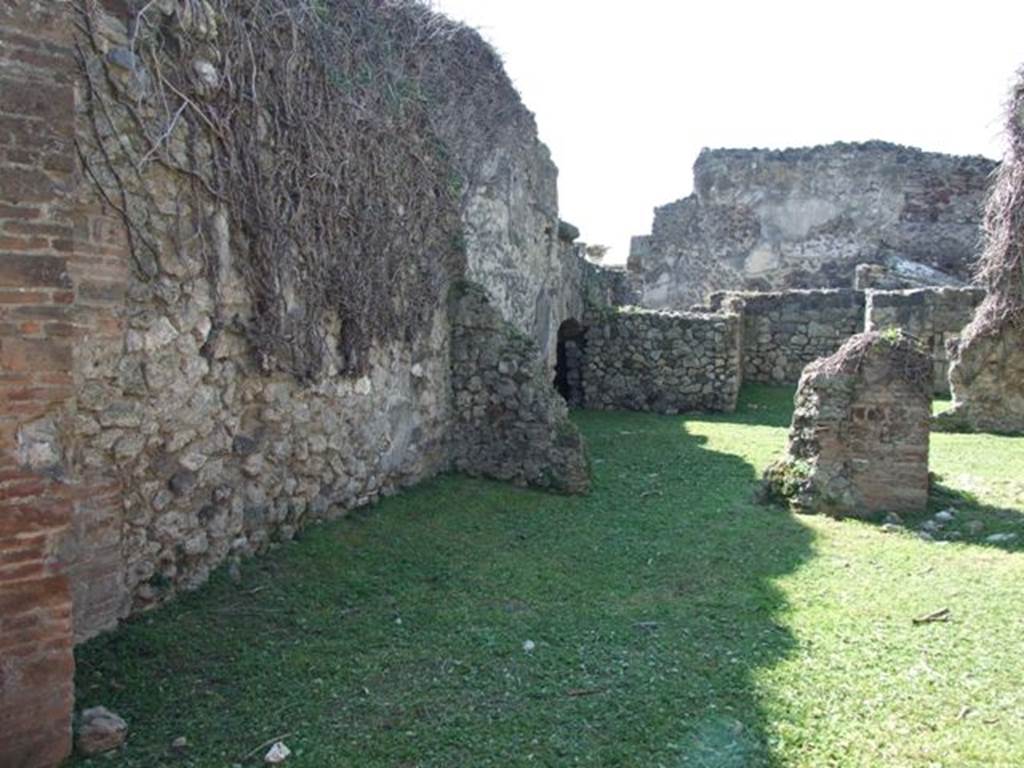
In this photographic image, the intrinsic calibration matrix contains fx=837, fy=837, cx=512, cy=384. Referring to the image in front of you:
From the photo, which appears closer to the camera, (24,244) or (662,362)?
(24,244)

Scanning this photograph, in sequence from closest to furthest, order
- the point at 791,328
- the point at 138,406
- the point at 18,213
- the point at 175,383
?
1. the point at 18,213
2. the point at 138,406
3. the point at 175,383
4. the point at 791,328

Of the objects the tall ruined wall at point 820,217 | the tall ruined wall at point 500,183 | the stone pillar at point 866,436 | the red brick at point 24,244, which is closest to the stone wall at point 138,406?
the red brick at point 24,244

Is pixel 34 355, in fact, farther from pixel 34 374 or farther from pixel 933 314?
pixel 933 314

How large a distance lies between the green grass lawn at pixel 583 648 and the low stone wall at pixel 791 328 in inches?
311

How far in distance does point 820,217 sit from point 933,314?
28.7ft

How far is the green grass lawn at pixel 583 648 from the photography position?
3.22 meters

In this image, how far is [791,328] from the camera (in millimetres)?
14398

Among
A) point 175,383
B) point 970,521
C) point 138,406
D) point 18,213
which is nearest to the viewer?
point 18,213

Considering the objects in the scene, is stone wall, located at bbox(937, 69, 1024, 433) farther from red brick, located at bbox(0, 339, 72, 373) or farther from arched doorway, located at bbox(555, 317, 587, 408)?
red brick, located at bbox(0, 339, 72, 373)

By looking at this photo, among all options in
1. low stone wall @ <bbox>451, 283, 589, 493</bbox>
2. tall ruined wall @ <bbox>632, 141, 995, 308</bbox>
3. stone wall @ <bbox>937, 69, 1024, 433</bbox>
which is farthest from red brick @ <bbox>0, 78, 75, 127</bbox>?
tall ruined wall @ <bbox>632, 141, 995, 308</bbox>

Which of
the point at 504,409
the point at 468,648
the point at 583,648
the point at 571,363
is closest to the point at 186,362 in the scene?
the point at 468,648

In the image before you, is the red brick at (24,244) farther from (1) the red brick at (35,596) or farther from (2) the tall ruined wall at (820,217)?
(2) the tall ruined wall at (820,217)

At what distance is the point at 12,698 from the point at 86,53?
2.63 meters

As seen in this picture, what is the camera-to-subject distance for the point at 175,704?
134 inches
